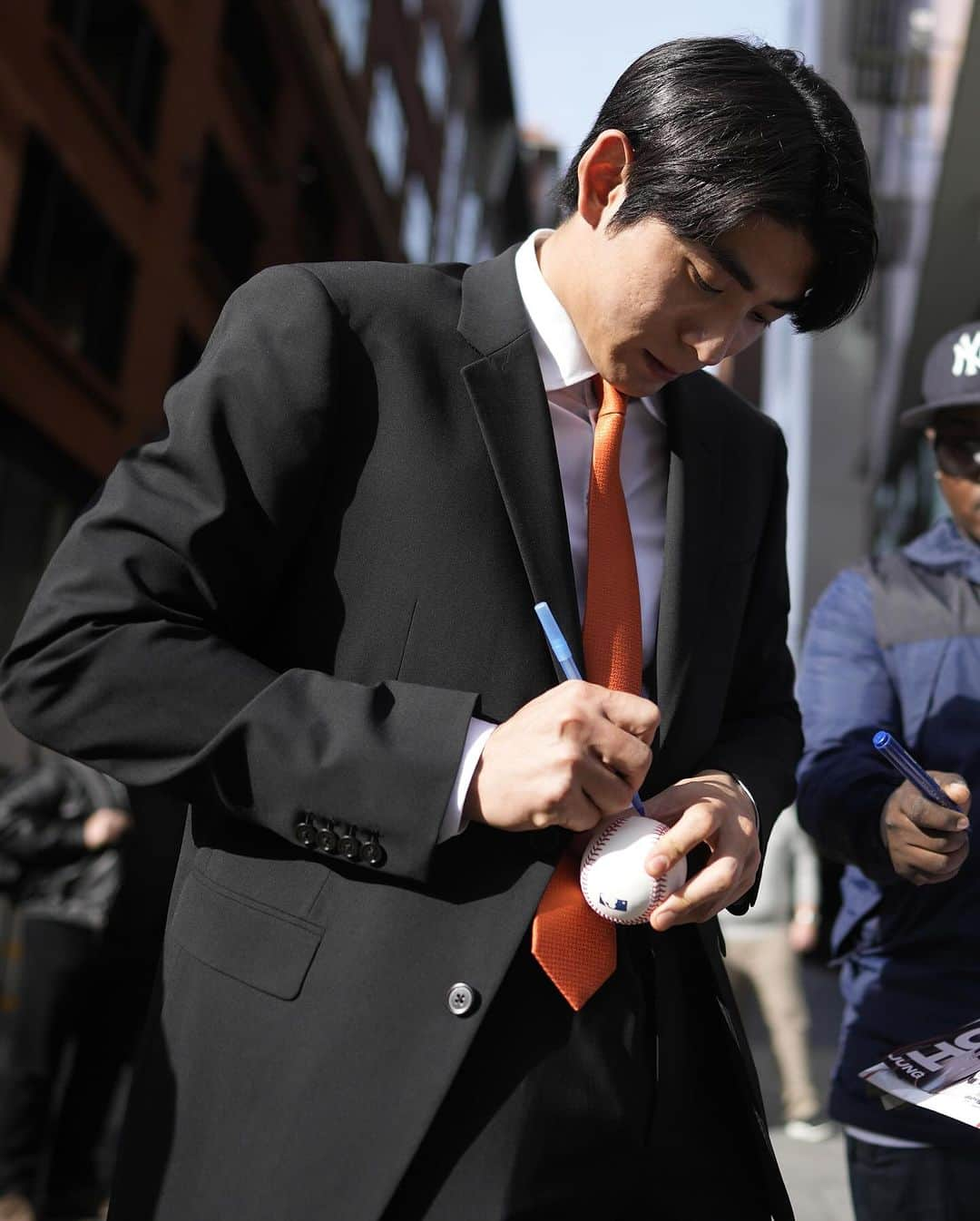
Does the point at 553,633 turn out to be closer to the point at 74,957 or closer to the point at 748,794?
the point at 748,794

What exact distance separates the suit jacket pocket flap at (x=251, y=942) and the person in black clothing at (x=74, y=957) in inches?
135

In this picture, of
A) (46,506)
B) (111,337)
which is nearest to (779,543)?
(46,506)

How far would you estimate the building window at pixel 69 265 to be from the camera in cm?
1203

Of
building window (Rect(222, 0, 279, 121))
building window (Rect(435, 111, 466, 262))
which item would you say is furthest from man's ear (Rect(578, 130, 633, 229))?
building window (Rect(435, 111, 466, 262))

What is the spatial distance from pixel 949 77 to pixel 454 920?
31.0ft

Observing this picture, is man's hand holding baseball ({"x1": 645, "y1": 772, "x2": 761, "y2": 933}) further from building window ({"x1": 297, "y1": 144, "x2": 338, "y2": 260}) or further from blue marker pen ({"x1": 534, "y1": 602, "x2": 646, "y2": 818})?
building window ({"x1": 297, "y1": 144, "x2": 338, "y2": 260})

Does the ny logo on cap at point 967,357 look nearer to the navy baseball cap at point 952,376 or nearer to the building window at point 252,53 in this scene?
the navy baseball cap at point 952,376

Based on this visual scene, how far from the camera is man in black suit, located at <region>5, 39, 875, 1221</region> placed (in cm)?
152

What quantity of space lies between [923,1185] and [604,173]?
5.23 ft

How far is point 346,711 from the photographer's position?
5.01ft

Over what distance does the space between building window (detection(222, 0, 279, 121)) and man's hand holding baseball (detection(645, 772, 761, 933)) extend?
1702 centimetres

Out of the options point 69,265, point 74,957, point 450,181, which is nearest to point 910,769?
point 74,957

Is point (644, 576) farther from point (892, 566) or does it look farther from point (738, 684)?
point (892, 566)

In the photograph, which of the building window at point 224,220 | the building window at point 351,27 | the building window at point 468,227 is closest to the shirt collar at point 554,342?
the building window at point 224,220
